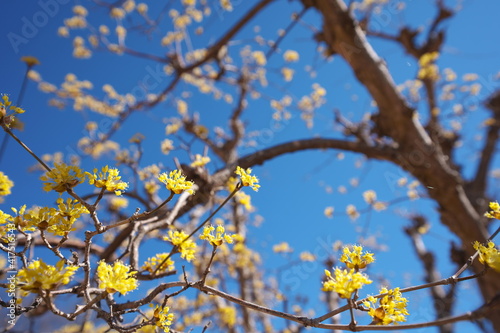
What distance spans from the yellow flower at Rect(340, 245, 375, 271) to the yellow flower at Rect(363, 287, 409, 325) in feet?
0.35

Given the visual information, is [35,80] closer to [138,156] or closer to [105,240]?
[105,240]

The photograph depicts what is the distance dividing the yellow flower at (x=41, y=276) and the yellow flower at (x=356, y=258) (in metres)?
0.82

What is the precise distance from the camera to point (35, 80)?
19.0 ft

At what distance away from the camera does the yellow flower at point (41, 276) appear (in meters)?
0.78

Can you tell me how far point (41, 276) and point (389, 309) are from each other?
931 millimetres

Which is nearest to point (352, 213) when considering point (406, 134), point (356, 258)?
point (406, 134)

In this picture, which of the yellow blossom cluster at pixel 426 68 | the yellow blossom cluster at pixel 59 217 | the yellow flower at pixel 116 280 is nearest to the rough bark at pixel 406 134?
the yellow blossom cluster at pixel 426 68

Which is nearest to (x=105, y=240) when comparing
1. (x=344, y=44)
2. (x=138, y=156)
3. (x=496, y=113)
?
(x=138, y=156)

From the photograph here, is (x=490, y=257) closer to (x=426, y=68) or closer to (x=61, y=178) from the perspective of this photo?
(x=61, y=178)

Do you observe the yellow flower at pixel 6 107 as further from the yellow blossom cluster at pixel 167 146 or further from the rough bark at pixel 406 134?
the rough bark at pixel 406 134

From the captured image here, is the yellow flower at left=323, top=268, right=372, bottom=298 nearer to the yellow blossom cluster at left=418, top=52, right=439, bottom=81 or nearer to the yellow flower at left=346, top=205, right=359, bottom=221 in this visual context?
the yellow flower at left=346, top=205, right=359, bottom=221

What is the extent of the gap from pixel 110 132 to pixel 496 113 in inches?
252

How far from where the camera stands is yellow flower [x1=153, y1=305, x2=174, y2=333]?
1.07m

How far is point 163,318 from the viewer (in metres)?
1.08
